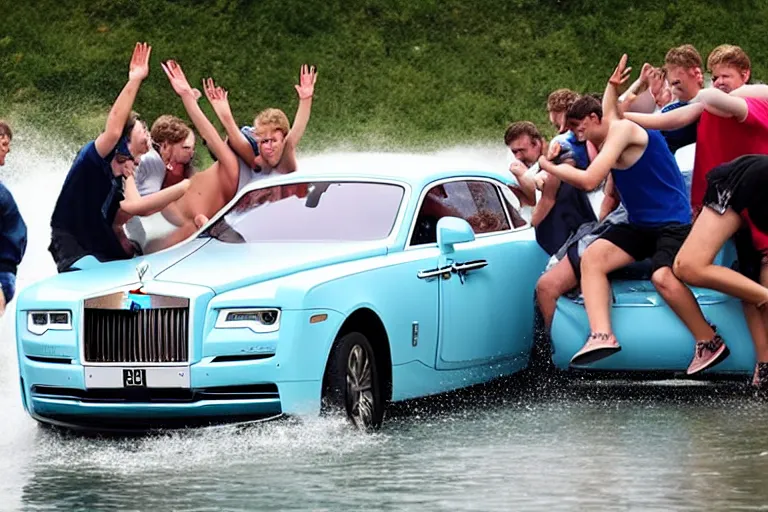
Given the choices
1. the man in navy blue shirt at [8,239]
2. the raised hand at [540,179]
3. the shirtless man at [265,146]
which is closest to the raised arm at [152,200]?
the man in navy blue shirt at [8,239]

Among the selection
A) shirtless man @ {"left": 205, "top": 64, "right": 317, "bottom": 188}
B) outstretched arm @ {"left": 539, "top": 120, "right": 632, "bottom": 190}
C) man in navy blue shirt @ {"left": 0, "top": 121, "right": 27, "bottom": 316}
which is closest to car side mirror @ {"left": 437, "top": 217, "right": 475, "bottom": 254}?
outstretched arm @ {"left": 539, "top": 120, "right": 632, "bottom": 190}

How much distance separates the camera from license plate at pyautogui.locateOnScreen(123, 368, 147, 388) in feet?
34.0

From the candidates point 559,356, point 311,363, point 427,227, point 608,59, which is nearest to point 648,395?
point 559,356

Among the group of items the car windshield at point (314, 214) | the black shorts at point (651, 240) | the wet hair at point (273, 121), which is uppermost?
the wet hair at point (273, 121)

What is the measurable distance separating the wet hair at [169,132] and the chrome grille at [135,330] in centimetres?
262

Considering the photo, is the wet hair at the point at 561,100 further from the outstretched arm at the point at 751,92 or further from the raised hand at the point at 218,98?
the raised hand at the point at 218,98

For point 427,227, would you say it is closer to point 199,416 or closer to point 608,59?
point 199,416

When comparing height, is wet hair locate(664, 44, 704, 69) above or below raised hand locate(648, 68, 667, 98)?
above

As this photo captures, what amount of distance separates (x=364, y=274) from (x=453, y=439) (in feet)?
3.26

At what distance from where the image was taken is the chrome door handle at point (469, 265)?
38.5 feet

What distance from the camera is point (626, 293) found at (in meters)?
12.1

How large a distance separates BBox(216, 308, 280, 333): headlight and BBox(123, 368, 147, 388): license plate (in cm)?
45

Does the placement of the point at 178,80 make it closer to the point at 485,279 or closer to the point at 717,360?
the point at 485,279

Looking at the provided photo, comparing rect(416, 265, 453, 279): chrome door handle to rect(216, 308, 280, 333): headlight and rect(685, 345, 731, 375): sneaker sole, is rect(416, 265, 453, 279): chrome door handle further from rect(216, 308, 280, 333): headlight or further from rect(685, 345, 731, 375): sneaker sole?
rect(685, 345, 731, 375): sneaker sole
